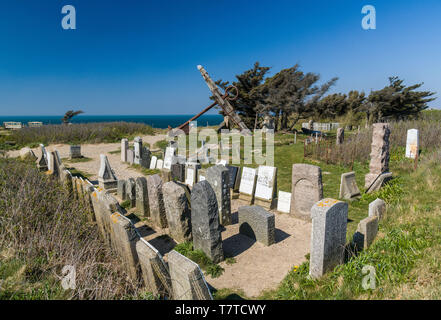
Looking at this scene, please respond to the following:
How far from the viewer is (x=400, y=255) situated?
361 cm

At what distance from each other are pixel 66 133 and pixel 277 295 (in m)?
24.4

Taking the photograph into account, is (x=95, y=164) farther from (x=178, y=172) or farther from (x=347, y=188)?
(x=347, y=188)

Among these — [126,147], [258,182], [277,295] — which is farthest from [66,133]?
[277,295]

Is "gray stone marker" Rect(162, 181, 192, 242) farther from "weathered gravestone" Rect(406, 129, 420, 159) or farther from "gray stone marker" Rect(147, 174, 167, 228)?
"weathered gravestone" Rect(406, 129, 420, 159)

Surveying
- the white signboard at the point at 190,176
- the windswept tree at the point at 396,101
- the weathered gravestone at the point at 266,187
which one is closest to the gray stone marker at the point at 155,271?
the weathered gravestone at the point at 266,187

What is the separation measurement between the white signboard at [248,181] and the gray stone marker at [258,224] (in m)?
2.08

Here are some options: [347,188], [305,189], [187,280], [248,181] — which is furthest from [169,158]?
[187,280]

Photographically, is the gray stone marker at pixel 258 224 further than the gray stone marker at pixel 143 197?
No

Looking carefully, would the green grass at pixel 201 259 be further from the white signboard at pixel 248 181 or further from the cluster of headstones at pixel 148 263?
the white signboard at pixel 248 181

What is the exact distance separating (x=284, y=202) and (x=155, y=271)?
4.62 m

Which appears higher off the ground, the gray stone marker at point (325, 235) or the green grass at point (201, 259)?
the gray stone marker at point (325, 235)

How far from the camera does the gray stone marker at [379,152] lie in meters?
7.96

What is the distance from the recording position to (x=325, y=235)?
3.55m

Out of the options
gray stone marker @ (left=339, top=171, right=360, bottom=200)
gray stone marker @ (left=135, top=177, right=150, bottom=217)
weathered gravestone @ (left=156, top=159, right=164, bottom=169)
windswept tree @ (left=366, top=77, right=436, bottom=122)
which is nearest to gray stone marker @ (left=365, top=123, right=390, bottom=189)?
gray stone marker @ (left=339, top=171, right=360, bottom=200)
